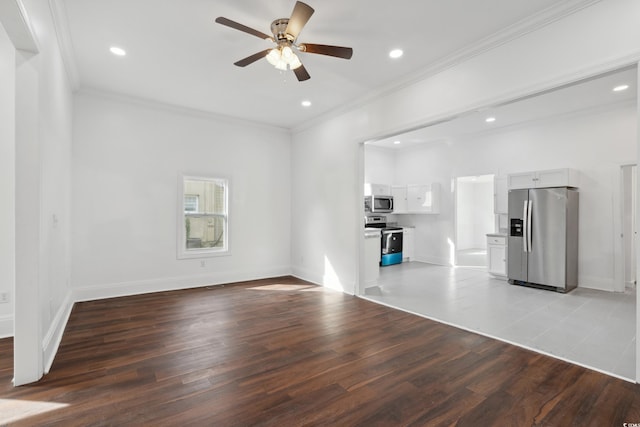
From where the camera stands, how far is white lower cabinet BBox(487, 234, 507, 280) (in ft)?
19.5

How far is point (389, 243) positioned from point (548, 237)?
10.6 feet

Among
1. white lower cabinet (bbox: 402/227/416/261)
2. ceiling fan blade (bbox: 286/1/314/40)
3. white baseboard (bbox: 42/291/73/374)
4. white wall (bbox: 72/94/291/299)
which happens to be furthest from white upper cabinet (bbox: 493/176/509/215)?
white baseboard (bbox: 42/291/73/374)

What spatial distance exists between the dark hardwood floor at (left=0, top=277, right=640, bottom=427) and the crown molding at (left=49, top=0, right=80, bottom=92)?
3062 mm

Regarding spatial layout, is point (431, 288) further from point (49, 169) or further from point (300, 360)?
point (49, 169)

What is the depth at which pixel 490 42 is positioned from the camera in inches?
122

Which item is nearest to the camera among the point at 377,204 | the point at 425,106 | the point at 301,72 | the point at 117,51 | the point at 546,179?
the point at 301,72

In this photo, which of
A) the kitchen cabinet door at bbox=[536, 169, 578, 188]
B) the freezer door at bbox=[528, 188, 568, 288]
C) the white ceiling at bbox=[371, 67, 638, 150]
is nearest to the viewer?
the white ceiling at bbox=[371, 67, 638, 150]

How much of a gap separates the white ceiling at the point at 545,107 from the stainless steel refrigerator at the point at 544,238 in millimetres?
1416

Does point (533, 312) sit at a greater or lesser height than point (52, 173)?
lesser

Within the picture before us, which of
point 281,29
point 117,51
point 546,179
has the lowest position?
point 546,179

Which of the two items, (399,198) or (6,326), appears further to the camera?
(399,198)

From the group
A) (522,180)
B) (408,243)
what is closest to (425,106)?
(522,180)

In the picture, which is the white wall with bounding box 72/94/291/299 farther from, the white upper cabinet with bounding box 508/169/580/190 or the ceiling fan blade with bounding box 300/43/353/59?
the white upper cabinet with bounding box 508/169/580/190

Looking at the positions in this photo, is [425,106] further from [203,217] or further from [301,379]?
[203,217]
